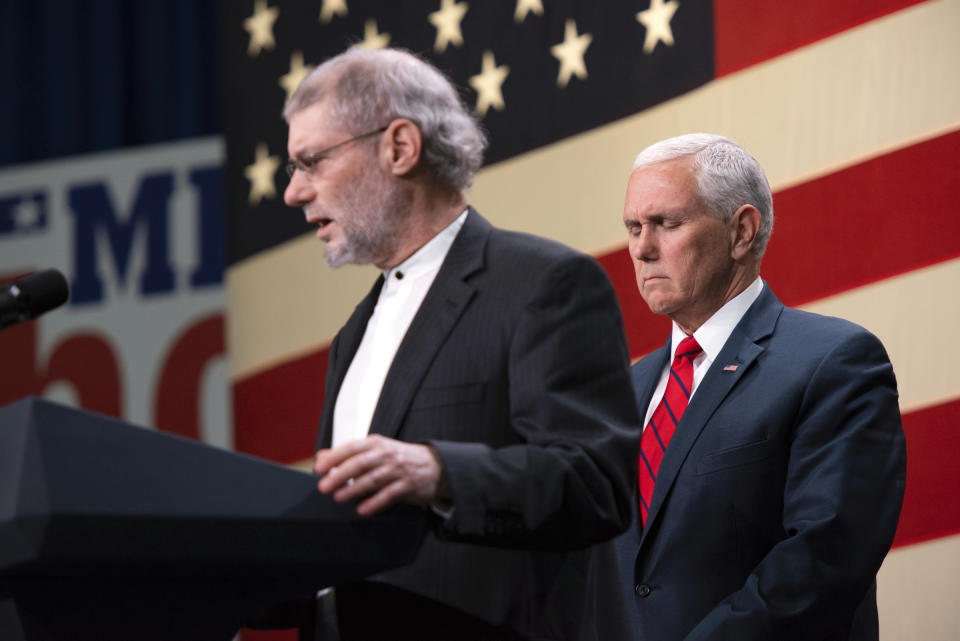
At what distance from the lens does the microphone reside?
1.30 m

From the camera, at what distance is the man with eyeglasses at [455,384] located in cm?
120

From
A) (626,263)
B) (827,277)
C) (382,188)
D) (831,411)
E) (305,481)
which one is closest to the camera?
(305,481)

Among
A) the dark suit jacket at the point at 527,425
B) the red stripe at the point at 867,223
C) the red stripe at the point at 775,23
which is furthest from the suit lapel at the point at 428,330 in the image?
the red stripe at the point at 775,23

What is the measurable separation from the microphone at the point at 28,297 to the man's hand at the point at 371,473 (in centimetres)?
40

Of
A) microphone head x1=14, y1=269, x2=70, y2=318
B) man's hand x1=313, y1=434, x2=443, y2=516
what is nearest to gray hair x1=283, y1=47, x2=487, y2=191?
microphone head x1=14, y1=269, x2=70, y2=318

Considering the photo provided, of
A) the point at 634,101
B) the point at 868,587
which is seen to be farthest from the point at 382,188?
the point at 634,101

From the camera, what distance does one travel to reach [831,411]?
1.94 metres

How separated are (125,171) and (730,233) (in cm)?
283

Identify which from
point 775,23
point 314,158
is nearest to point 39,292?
point 314,158

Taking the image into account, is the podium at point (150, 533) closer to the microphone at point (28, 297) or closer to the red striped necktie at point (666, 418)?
the microphone at point (28, 297)

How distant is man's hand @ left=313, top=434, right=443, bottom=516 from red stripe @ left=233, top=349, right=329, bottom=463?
2.45 m

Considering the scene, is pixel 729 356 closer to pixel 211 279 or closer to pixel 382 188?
pixel 382 188

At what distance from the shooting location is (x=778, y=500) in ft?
6.43

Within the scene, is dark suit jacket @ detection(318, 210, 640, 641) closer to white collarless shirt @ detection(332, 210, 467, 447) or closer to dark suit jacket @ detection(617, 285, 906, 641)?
white collarless shirt @ detection(332, 210, 467, 447)
